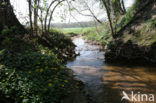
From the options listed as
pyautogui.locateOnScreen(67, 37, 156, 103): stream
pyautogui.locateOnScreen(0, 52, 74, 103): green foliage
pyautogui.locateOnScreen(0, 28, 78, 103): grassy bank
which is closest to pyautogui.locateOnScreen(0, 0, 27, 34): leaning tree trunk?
pyautogui.locateOnScreen(0, 28, 78, 103): grassy bank

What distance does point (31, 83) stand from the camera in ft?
11.7

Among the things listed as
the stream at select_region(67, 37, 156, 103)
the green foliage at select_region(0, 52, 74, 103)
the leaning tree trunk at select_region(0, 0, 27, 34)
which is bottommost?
the stream at select_region(67, 37, 156, 103)

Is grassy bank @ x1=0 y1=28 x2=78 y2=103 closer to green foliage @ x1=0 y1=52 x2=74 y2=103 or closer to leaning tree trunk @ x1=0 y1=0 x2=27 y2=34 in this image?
green foliage @ x1=0 y1=52 x2=74 y2=103

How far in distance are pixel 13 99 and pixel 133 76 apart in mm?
5064

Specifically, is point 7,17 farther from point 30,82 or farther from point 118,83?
point 118,83


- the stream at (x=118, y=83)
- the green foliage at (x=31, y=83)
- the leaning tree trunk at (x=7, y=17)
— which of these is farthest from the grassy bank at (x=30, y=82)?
the leaning tree trunk at (x=7, y=17)

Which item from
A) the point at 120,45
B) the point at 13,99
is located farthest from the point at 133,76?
the point at 13,99

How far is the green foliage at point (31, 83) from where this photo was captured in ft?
10.7

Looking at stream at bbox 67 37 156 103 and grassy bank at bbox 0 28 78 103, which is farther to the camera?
stream at bbox 67 37 156 103

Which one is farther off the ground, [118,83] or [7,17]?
[7,17]

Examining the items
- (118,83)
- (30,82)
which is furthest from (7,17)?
(118,83)

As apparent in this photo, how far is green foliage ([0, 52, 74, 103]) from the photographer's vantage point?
3.26 metres

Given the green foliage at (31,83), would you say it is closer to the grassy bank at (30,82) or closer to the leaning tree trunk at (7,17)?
the grassy bank at (30,82)

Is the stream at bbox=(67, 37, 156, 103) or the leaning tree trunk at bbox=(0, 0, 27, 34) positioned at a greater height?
the leaning tree trunk at bbox=(0, 0, 27, 34)
